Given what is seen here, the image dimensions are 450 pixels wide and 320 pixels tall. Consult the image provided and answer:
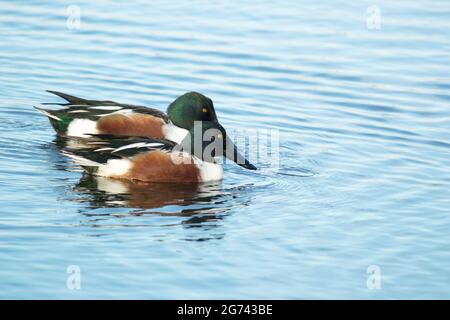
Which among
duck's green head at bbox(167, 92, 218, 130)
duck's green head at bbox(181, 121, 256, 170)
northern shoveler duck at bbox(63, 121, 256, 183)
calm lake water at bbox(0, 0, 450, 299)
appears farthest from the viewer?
duck's green head at bbox(167, 92, 218, 130)

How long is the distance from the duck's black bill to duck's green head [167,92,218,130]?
62 cm

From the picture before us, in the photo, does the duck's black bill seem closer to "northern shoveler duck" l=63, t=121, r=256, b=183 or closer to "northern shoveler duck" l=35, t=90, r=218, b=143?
"northern shoveler duck" l=63, t=121, r=256, b=183

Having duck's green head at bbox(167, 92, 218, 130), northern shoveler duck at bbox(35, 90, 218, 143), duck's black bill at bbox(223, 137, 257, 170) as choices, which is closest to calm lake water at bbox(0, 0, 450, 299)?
duck's black bill at bbox(223, 137, 257, 170)

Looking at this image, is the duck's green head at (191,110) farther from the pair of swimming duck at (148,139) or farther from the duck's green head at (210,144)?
the duck's green head at (210,144)

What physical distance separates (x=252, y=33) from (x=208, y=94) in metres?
3.02

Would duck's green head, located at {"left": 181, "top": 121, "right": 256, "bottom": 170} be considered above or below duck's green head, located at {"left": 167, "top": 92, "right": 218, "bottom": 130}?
below

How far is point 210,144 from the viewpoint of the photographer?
11.8 meters

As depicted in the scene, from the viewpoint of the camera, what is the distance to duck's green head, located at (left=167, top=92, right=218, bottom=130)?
12.3 meters

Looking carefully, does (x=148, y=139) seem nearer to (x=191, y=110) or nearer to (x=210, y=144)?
(x=210, y=144)

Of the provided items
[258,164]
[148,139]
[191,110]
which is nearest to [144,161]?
[148,139]

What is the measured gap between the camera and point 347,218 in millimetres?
10133

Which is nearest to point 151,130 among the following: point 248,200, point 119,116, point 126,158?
point 119,116

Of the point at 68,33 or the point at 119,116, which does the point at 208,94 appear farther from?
the point at 68,33
